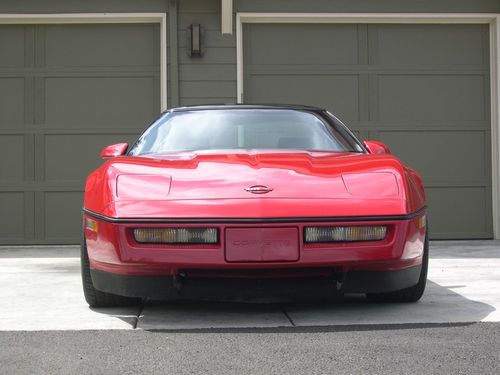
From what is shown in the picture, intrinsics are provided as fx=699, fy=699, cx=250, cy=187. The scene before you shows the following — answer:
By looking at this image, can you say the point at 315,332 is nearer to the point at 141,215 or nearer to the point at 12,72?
the point at 141,215

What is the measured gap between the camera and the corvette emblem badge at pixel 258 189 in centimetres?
331

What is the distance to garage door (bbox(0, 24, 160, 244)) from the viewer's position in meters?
7.74

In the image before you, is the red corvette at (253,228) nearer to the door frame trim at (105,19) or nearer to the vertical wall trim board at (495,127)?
the door frame trim at (105,19)

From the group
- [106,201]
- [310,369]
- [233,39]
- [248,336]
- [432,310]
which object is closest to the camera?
[310,369]

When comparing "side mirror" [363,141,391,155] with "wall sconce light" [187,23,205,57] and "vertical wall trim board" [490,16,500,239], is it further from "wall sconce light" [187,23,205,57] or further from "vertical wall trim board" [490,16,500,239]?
"vertical wall trim board" [490,16,500,239]

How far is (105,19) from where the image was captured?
306 inches

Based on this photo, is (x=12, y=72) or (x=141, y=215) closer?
(x=141, y=215)

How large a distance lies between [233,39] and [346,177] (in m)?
4.61

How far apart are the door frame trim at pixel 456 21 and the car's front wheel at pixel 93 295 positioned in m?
4.33

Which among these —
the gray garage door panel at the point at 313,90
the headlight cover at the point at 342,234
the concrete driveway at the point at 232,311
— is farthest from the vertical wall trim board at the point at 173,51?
the headlight cover at the point at 342,234

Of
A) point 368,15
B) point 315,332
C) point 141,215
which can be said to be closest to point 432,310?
point 315,332

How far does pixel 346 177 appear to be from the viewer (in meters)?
3.45

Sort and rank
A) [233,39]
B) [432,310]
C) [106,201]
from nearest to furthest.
Answer: [106,201] → [432,310] → [233,39]

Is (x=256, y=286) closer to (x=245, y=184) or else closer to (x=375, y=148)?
(x=245, y=184)
